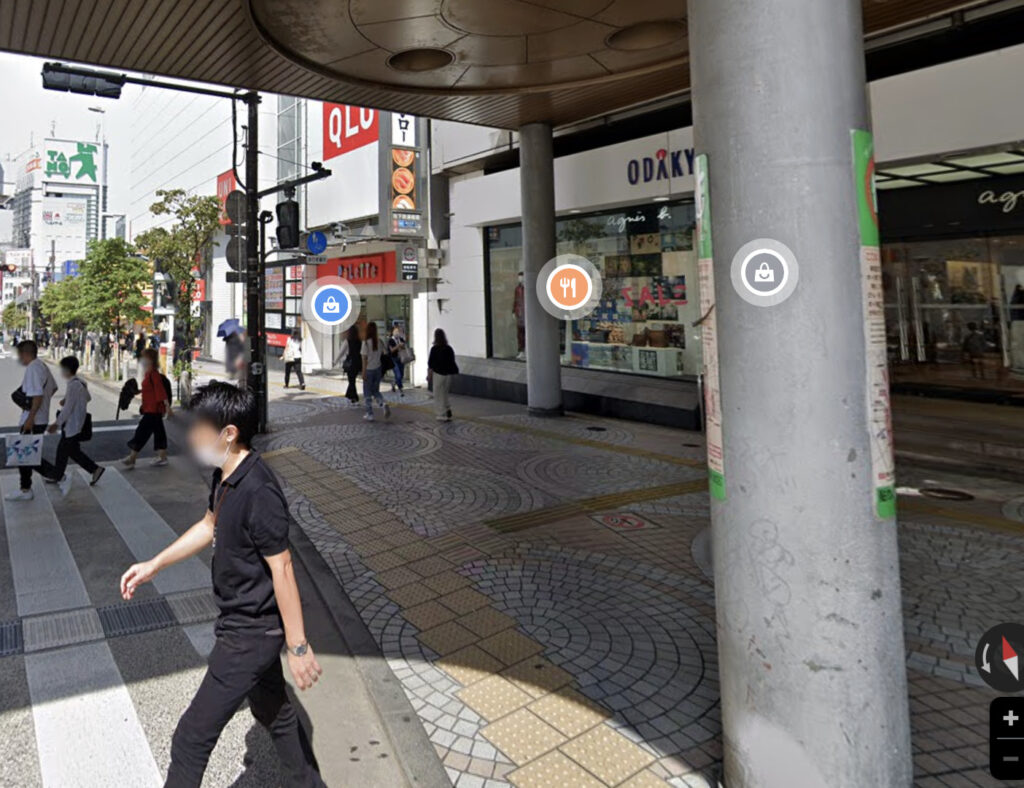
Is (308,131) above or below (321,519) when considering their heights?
above

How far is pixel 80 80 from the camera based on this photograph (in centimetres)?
880

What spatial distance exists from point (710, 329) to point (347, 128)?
23.3 m

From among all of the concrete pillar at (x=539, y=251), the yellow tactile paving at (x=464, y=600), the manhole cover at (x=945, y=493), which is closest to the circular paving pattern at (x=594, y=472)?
the manhole cover at (x=945, y=493)

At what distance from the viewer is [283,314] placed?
3045 cm

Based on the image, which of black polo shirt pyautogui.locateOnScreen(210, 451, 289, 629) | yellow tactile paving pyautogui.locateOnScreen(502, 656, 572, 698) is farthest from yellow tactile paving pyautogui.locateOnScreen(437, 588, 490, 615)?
black polo shirt pyautogui.locateOnScreen(210, 451, 289, 629)

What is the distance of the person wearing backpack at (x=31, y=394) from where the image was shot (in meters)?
7.62

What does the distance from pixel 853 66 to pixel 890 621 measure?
208cm

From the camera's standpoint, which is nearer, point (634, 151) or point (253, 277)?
point (253, 277)

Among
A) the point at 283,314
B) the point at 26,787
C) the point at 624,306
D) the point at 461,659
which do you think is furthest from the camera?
the point at 283,314

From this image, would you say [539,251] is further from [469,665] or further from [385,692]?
[385,692]

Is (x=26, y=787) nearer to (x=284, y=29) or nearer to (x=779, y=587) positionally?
(x=779, y=587)

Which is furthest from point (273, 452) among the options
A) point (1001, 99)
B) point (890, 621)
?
point (1001, 99)

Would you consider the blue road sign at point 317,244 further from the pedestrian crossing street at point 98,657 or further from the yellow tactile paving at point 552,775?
the yellow tactile paving at point 552,775

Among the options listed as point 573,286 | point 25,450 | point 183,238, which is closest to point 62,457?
point 25,450
